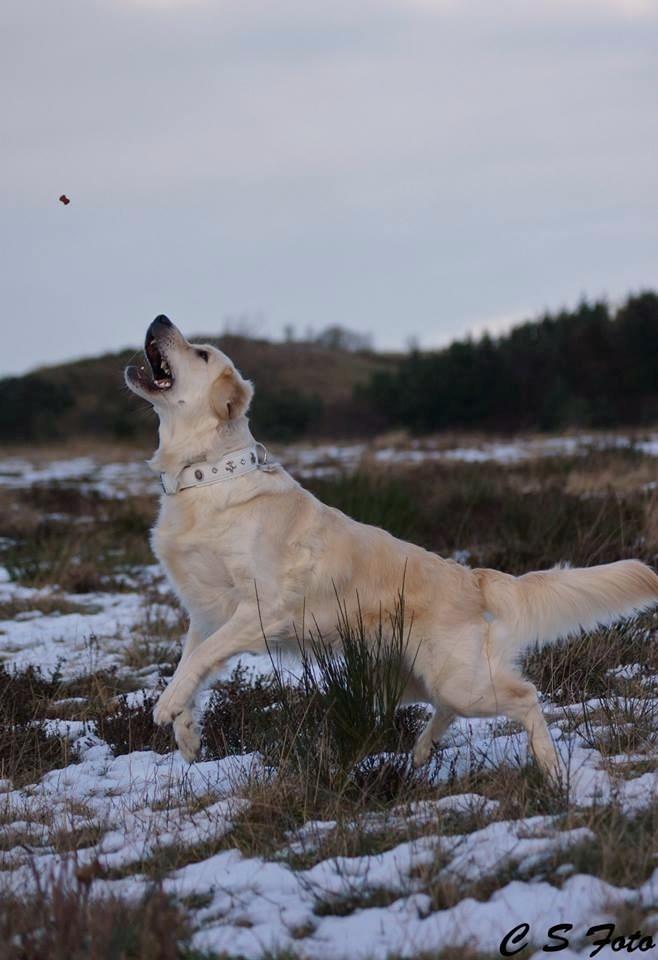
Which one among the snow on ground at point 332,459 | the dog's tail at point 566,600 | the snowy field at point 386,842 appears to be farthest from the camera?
the snow on ground at point 332,459

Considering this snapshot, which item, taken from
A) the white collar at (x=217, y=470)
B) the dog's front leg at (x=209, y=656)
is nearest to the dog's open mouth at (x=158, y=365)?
the white collar at (x=217, y=470)

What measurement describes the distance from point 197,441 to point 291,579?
725mm

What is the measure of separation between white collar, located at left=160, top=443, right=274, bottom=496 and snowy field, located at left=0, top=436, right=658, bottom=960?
99cm

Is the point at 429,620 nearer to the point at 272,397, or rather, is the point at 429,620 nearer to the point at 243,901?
the point at 243,901

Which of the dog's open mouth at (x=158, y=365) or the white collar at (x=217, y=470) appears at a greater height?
Result: the dog's open mouth at (x=158, y=365)

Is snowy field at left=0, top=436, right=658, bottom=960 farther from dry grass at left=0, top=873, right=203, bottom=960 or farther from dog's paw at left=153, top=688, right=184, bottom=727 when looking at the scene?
dog's paw at left=153, top=688, right=184, bottom=727

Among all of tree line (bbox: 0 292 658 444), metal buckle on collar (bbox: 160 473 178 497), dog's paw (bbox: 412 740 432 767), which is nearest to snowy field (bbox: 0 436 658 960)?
dog's paw (bbox: 412 740 432 767)

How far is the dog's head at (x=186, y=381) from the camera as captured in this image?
4418 mm

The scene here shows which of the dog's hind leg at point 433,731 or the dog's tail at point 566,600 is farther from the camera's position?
the dog's hind leg at point 433,731

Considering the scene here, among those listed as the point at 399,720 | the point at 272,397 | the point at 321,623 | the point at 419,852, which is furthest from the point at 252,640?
the point at 272,397

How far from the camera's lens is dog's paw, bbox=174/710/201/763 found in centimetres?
398

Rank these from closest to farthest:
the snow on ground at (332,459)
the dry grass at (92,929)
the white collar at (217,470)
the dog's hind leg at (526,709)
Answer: the dry grass at (92,929)
the dog's hind leg at (526,709)
the white collar at (217,470)
the snow on ground at (332,459)

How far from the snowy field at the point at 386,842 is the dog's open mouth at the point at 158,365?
1378mm

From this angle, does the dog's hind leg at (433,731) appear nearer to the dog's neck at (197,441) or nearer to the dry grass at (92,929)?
the dog's neck at (197,441)
